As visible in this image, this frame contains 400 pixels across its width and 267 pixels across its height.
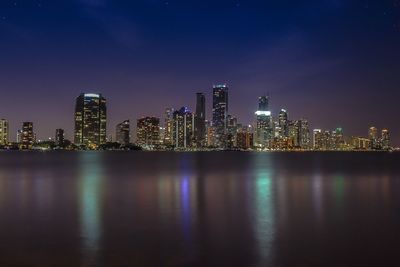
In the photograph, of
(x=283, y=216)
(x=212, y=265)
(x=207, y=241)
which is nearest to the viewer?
(x=212, y=265)

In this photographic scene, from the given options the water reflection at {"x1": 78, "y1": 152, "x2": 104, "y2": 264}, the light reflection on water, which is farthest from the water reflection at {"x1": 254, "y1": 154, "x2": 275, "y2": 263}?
the water reflection at {"x1": 78, "y1": 152, "x2": 104, "y2": 264}

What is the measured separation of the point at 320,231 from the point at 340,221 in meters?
3.16

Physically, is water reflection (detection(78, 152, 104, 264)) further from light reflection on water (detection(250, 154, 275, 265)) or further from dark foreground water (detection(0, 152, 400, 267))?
light reflection on water (detection(250, 154, 275, 265))

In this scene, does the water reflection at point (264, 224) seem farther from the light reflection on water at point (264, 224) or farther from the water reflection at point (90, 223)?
the water reflection at point (90, 223)

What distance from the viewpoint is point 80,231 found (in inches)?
745

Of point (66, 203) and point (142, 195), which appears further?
point (142, 195)

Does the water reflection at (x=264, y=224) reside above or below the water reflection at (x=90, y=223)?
below

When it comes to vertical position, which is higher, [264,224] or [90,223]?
[90,223]

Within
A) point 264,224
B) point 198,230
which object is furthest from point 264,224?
point 198,230

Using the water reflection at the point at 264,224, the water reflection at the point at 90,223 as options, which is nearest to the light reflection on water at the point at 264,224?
the water reflection at the point at 264,224

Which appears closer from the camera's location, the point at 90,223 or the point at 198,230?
the point at 198,230

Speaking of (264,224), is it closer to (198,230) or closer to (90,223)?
(198,230)

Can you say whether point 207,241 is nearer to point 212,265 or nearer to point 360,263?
point 212,265

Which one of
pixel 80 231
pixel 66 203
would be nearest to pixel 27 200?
pixel 66 203
